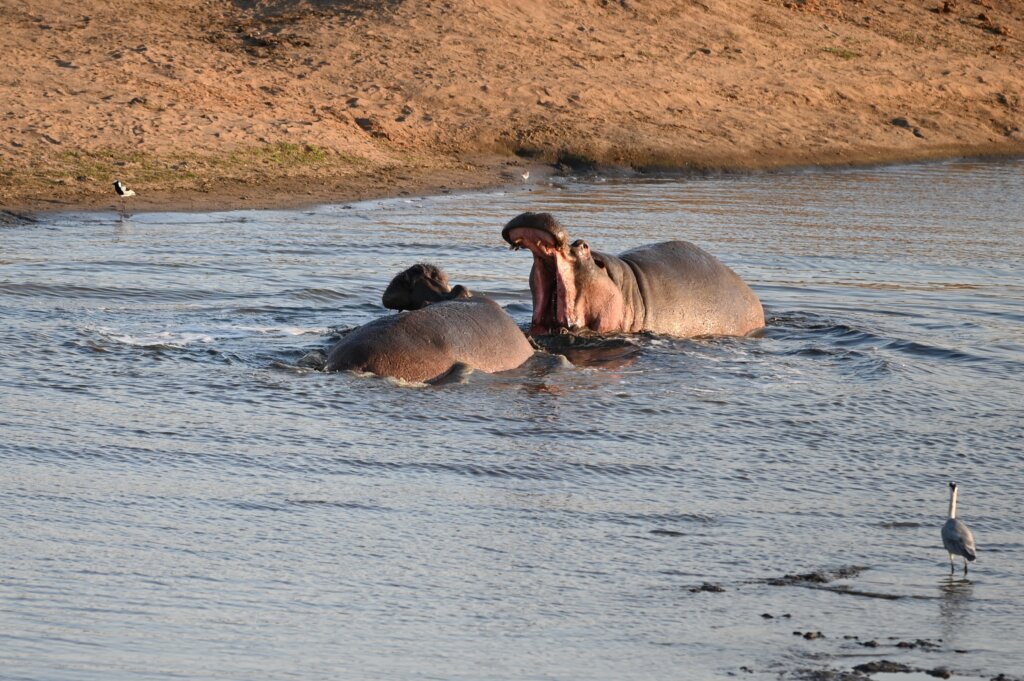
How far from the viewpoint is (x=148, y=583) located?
14.3ft

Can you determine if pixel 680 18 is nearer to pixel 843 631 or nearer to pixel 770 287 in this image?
pixel 770 287

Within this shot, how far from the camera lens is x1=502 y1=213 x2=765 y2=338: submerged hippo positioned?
7.47 metres

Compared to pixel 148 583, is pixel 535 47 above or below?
above

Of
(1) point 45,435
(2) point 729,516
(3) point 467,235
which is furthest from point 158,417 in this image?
(3) point 467,235

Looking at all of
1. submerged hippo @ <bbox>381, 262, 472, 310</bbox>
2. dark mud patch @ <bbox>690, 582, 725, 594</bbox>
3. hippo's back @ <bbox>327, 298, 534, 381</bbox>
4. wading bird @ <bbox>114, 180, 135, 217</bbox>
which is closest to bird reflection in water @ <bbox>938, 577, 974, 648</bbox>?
dark mud patch @ <bbox>690, 582, 725, 594</bbox>

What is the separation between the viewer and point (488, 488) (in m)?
5.55

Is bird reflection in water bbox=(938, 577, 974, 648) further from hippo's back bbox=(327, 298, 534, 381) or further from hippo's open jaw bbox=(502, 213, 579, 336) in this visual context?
hippo's open jaw bbox=(502, 213, 579, 336)

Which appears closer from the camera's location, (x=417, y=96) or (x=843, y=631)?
(x=843, y=631)

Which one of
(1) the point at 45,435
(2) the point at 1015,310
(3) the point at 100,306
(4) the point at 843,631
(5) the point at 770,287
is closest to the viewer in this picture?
(4) the point at 843,631

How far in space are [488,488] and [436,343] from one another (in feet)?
4.89

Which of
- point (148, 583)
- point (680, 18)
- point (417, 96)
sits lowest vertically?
point (148, 583)

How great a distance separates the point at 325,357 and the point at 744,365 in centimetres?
209

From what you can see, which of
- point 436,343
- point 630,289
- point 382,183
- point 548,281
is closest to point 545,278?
point 548,281

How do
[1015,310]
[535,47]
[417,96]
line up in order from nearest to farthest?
[1015,310] < [417,96] < [535,47]
